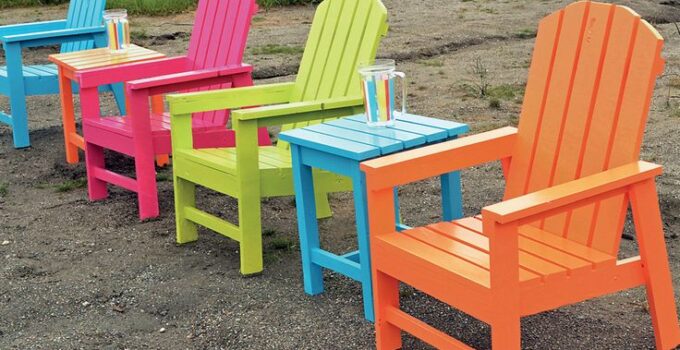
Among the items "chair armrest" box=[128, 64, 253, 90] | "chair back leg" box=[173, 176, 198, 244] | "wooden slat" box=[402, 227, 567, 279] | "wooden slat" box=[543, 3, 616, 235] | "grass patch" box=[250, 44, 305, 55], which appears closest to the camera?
"wooden slat" box=[402, 227, 567, 279]

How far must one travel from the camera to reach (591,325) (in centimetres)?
326

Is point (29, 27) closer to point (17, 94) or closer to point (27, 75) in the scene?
point (27, 75)

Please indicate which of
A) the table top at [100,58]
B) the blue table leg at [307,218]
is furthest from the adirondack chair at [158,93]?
the blue table leg at [307,218]

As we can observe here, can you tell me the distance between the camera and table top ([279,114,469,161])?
3.27 m

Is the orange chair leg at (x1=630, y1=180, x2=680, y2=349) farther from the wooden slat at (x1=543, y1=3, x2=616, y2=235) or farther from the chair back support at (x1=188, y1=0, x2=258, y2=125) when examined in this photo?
the chair back support at (x1=188, y1=0, x2=258, y2=125)

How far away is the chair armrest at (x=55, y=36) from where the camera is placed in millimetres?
5859

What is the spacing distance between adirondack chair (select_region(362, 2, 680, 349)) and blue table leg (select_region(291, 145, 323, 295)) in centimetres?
55

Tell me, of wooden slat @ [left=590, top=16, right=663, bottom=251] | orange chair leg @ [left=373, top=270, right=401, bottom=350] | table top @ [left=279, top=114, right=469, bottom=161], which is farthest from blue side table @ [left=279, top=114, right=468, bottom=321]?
wooden slat @ [left=590, top=16, right=663, bottom=251]

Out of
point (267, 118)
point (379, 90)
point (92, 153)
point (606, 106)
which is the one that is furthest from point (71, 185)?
point (606, 106)

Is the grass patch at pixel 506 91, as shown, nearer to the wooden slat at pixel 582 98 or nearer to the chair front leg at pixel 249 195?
the chair front leg at pixel 249 195

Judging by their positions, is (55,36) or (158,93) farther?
(55,36)

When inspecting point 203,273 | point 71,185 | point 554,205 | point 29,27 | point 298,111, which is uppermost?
point 29,27

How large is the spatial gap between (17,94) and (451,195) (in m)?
3.32

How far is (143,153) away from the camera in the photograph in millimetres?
4500
